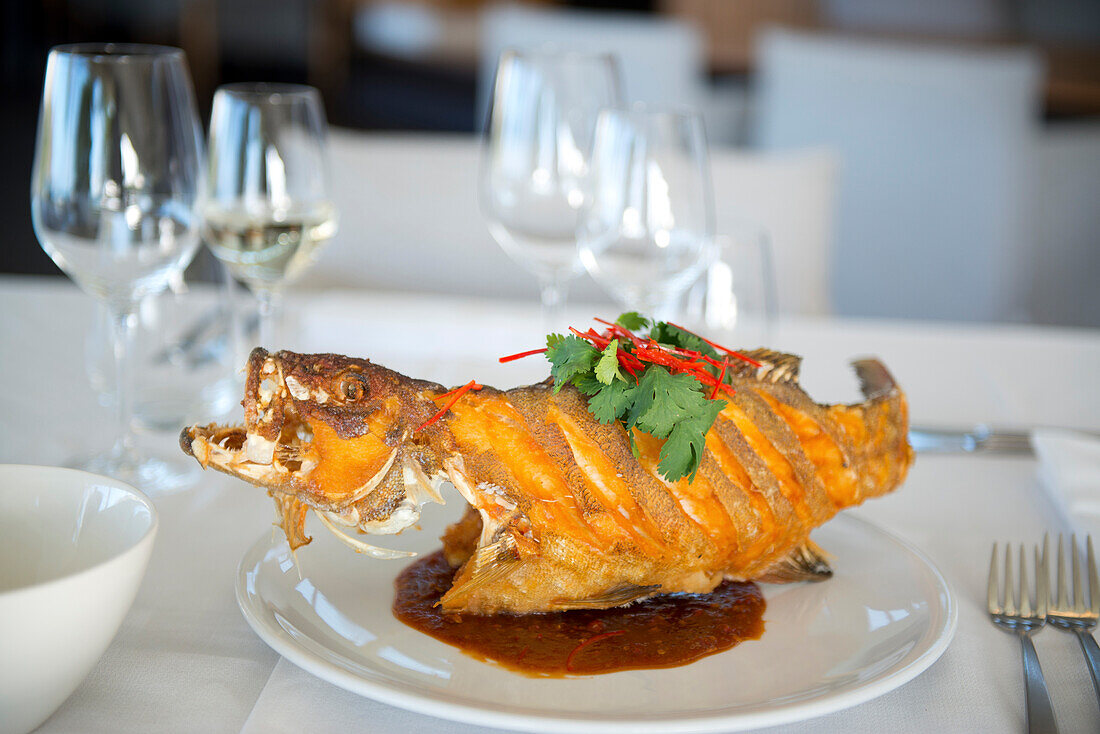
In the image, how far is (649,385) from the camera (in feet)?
2.71

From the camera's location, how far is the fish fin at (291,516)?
0.82 m

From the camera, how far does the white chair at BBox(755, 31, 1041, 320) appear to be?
11.3 feet

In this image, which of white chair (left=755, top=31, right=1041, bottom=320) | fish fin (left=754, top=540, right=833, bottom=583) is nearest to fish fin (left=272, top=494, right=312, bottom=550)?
fish fin (left=754, top=540, right=833, bottom=583)

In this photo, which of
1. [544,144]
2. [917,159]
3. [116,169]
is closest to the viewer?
[116,169]

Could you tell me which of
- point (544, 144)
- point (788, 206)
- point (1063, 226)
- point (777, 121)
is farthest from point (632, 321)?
point (1063, 226)

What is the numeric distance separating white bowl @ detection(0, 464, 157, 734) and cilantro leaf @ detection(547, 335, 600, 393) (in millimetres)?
313

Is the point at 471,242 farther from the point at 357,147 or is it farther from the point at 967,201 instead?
the point at 967,201

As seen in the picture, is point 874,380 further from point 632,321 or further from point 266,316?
point 266,316

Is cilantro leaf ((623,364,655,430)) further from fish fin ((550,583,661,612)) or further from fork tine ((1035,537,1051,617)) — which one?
fork tine ((1035,537,1051,617))

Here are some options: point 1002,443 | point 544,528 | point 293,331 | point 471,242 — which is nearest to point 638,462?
point 544,528

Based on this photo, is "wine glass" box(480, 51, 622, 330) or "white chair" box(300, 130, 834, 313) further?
"white chair" box(300, 130, 834, 313)

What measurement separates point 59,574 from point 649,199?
775 millimetres

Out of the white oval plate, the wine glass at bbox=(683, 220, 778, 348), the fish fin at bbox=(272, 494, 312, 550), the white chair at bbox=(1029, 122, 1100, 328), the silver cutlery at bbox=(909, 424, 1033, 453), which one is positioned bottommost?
the white chair at bbox=(1029, 122, 1100, 328)

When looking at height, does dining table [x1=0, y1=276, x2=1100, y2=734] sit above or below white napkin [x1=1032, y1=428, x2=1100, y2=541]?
below
